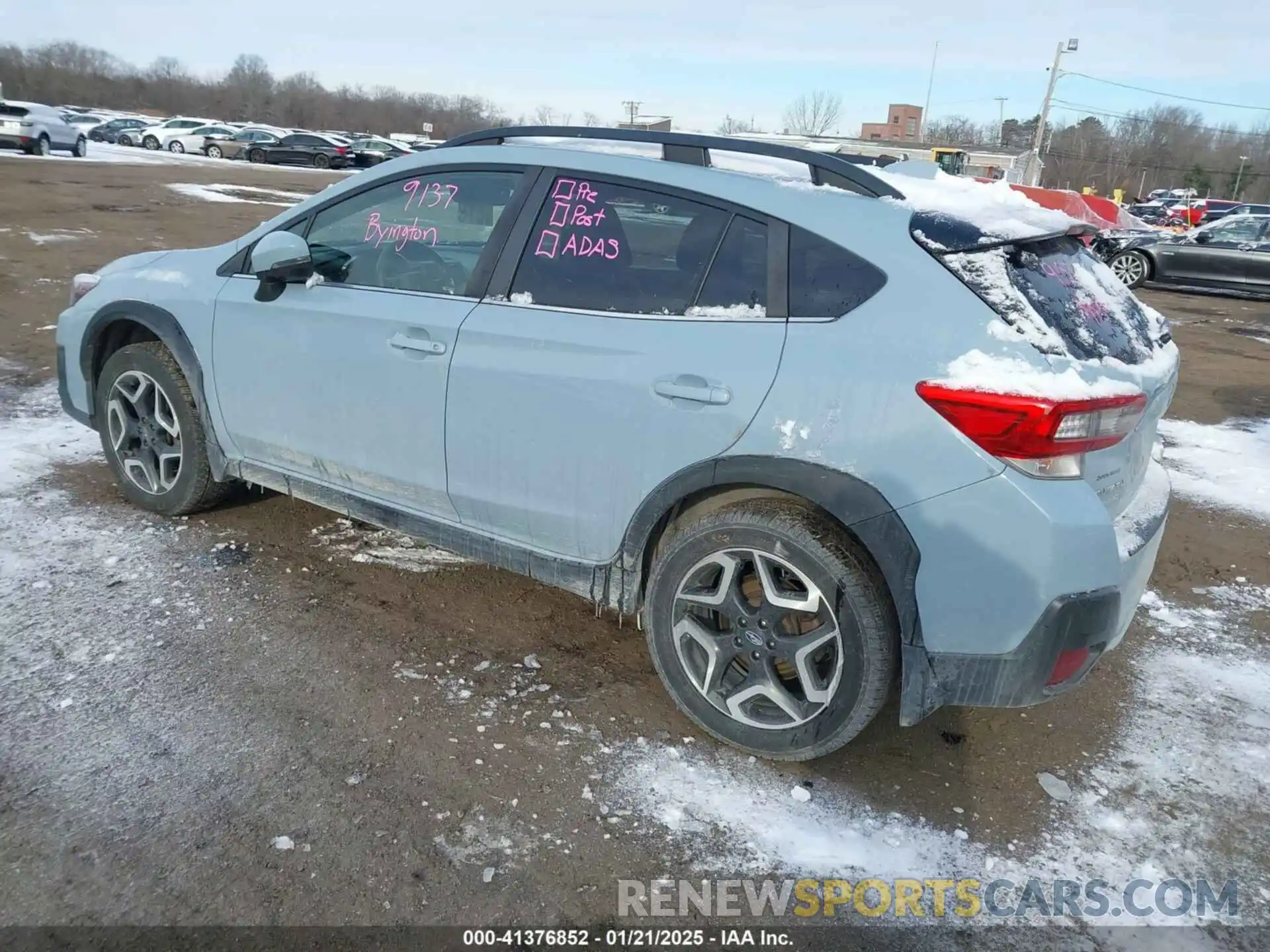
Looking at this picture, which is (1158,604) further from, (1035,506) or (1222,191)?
(1222,191)

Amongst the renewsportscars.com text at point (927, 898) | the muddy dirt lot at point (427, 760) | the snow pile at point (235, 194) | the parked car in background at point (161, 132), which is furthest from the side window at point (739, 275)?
the parked car in background at point (161, 132)

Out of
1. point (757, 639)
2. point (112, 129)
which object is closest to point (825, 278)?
point (757, 639)

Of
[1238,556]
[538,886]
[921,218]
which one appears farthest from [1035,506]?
[1238,556]

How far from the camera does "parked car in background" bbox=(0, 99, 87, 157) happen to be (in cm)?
2497

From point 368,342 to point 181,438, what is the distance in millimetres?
1283

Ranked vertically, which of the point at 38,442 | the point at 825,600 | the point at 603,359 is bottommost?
the point at 38,442

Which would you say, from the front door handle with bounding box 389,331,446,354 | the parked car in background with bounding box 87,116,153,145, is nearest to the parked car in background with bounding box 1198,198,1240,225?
the front door handle with bounding box 389,331,446,354

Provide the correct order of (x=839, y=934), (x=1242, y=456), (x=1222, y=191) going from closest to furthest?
(x=839, y=934) → (x=1242, y=456) → (x=1222, y=191)

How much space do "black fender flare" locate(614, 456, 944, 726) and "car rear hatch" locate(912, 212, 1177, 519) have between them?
0.53 meters

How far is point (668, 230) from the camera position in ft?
9.63

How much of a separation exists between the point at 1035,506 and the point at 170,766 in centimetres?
253

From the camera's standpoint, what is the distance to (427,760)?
9.07 feet

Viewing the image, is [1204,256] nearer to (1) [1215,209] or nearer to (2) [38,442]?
(2) [38,442]

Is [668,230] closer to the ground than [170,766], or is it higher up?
higher up
